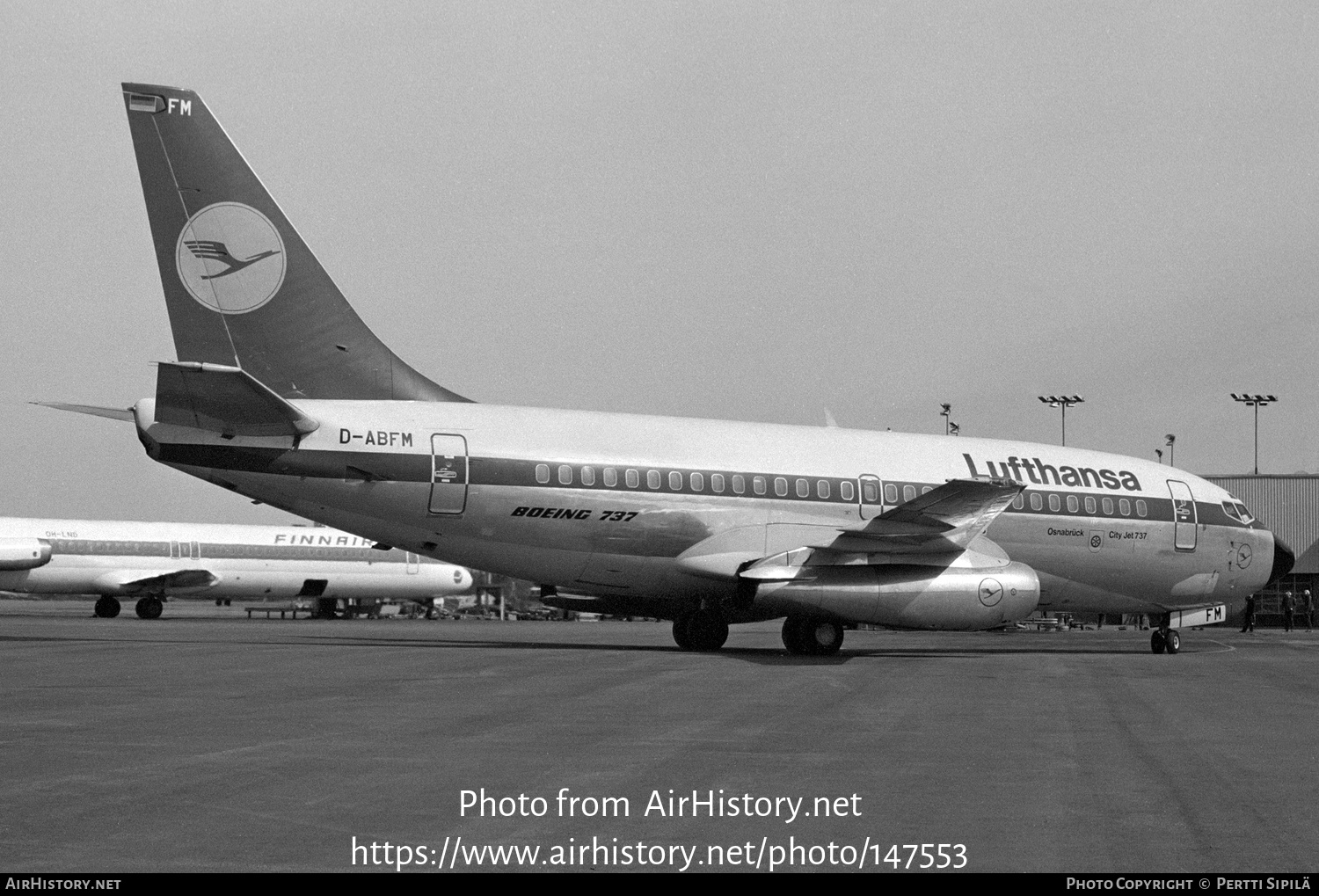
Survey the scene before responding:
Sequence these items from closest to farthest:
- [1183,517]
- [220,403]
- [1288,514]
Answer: [220,403]
[1183,517]
[1288,514]

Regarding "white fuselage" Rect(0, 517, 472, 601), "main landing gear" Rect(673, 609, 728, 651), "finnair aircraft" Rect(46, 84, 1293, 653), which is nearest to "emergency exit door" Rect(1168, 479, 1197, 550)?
"finnair aircraft" Rect(46, 84, 1293, 653)

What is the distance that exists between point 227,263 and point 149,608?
4197cm

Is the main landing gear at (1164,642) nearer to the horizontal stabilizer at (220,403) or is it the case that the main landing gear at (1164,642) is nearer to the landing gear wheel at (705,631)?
the landing gear wheel at (705,631)

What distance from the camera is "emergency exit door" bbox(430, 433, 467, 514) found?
72.3 ft

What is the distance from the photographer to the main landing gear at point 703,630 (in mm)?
25891

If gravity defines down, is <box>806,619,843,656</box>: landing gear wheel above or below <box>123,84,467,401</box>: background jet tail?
below

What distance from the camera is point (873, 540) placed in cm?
2319

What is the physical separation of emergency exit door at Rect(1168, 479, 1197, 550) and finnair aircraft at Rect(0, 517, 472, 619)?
115 feet

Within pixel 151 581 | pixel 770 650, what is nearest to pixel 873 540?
pixel 770 650

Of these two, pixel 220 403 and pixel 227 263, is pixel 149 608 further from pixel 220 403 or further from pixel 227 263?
pixel 220 403

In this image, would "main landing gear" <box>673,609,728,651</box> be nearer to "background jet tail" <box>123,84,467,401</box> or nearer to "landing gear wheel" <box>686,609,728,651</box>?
"landing gear wheel" <box>686,609,728,651</box>

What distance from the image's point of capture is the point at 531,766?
9.78 metres

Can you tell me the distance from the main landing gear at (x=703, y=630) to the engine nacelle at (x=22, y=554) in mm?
40007

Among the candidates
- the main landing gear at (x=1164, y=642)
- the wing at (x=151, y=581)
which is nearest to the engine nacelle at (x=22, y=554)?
the wing at (x=151, y=581)
